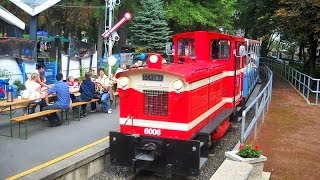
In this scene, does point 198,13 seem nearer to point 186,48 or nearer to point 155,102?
point 186,48

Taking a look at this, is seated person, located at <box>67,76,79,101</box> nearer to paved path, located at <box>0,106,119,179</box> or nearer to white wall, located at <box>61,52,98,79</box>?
paved path, located at <box>0,106,119,179</box>

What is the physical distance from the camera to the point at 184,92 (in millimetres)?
7508

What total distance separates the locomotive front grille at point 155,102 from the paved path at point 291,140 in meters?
2.24

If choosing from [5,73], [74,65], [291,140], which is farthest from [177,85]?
[74,65]

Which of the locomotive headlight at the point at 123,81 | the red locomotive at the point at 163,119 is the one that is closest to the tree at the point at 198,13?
the red locomotive at the point at 163,119

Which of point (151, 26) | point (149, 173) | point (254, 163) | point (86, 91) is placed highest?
point (151, 26)

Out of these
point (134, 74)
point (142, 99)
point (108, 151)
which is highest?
point (134, 74)

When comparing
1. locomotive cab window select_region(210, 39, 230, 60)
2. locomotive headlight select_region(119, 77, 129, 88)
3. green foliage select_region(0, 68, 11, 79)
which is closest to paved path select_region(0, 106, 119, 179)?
locomotive headlight select_region(119, 77, 129, 88)

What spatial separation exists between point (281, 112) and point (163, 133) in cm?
712

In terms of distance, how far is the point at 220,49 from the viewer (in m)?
10.8

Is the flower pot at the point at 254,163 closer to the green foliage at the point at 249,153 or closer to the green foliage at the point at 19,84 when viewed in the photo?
the green foliage at the point at 249,153

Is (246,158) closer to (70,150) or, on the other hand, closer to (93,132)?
(70,150)

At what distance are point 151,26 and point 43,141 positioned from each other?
16926mm

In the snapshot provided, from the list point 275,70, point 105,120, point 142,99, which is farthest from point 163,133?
point 275,70
